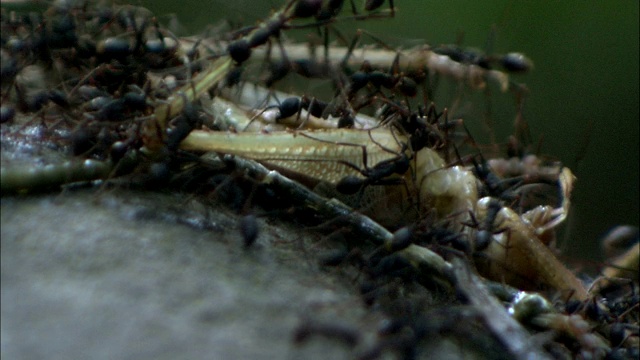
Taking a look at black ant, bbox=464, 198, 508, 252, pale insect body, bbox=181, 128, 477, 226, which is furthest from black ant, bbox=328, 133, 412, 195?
black ant, bbox=464, 198, 508, 252

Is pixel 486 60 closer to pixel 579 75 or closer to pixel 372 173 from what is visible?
pixel 372 173

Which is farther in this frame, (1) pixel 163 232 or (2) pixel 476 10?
(2) pixel 476 10

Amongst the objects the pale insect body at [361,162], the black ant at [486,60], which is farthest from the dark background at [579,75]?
the pale insect body at [361,162]

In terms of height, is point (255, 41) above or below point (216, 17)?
above

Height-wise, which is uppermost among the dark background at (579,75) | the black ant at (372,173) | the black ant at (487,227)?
the black ant at (372,173)

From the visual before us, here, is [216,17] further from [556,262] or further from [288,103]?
[556,262]

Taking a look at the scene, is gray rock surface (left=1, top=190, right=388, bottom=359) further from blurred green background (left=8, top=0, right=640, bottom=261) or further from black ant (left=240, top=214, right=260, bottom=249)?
blurred green background (left=8, top=0, right=640, bottom=261)

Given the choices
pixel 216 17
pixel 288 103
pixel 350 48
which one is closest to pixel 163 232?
pixel 288 103

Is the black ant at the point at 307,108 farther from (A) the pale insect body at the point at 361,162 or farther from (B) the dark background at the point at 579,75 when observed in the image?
(B) the dark background at the point at 579,75
